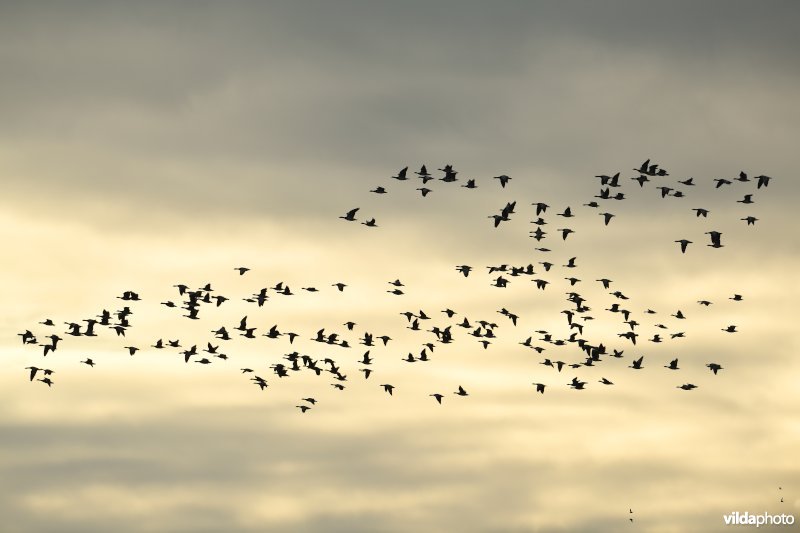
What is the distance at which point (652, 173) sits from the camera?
540 feet

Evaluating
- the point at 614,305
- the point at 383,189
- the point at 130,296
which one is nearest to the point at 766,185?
the point at 614,305

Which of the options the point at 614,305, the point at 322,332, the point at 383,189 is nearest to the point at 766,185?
the point at 614,305

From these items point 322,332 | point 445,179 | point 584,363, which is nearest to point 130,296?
point 322,332

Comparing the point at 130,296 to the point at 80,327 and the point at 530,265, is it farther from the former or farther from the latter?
the point at 530,265

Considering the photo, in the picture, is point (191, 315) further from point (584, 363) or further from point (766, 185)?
point (766, 185)

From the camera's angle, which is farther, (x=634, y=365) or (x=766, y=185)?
(x=634, y=365)

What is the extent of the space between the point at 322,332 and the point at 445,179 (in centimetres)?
2471

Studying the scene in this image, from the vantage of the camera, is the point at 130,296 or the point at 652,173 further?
the point at 130,296

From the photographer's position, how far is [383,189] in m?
164

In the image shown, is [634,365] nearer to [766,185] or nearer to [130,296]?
[766,185]

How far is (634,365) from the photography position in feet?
580

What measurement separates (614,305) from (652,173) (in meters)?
17.5

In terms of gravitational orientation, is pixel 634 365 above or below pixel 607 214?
below

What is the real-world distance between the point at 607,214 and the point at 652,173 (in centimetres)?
730
